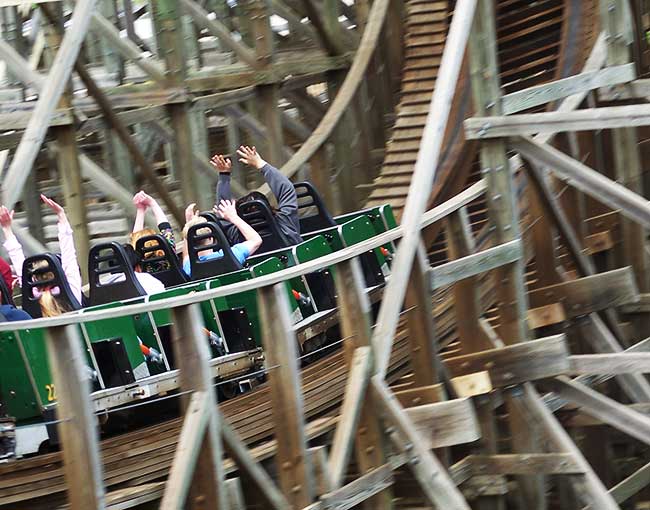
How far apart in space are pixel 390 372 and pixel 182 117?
442 cm

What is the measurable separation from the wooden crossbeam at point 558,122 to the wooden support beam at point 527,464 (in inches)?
74.2

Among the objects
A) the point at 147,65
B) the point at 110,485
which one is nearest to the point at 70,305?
the point at 110,485

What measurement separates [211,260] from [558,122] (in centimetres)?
235

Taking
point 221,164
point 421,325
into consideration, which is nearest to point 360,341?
point 421,325

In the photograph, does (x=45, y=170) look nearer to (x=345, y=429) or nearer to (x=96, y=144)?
(x=96, y=144)

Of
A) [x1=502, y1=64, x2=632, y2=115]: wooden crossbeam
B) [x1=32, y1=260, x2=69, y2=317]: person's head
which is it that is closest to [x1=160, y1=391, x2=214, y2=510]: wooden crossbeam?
[x1=32, y1=260, x2=69, y2=317]: person's head

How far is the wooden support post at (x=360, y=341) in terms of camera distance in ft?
27.3

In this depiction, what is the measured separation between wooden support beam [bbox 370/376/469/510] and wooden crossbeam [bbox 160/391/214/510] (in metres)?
1.33

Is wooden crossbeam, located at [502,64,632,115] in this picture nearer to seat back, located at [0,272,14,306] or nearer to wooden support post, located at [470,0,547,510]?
wooden support post, located at [470,0,547,510]

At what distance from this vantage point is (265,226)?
1113 cm

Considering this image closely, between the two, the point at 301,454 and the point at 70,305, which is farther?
the point at 70,305

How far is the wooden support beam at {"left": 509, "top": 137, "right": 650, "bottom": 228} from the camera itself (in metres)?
9.14

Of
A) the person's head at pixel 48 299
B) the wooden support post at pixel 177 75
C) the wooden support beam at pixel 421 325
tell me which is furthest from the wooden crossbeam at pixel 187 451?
the wooden support post at pixel 177 75

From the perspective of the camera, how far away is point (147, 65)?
520 inches
